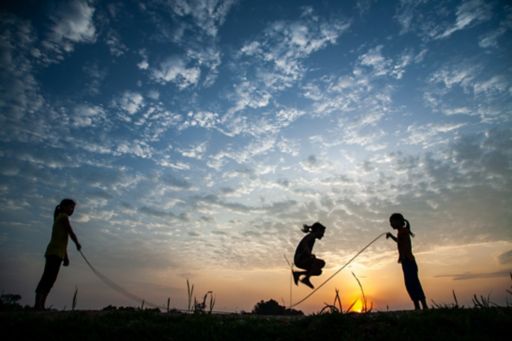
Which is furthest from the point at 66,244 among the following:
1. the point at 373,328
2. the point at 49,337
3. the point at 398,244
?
the point at 398,244

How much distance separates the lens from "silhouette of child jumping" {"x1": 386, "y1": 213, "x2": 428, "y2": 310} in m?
8.83

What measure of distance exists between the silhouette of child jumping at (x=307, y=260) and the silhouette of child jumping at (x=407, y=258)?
2450mm

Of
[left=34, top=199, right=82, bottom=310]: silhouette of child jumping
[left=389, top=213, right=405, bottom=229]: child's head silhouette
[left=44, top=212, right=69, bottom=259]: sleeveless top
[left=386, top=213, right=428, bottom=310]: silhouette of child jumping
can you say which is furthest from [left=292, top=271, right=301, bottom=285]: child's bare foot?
[left=44, top=212, right=69, bottom=259]: sleeveless top

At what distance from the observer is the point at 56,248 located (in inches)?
321

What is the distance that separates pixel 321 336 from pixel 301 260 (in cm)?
506

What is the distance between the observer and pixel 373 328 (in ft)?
18.7

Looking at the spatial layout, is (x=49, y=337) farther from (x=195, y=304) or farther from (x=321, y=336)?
(x=321, y=336)

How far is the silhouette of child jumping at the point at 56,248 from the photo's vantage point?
7.78 m

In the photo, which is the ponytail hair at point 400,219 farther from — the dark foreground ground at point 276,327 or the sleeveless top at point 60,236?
the sleeveless top at point 60,236

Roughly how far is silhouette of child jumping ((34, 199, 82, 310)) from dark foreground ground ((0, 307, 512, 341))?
1.82 m

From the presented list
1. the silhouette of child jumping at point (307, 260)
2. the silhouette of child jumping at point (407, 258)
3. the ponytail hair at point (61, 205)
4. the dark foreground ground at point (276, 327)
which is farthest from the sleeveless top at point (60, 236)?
the silhouette of child jumping at point (407, 258)

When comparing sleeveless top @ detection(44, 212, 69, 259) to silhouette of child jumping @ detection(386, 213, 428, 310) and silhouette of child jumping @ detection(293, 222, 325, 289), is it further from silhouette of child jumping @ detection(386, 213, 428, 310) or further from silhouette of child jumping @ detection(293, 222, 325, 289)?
silhouette of child jumping @ detection(386, 213, 428, 310)

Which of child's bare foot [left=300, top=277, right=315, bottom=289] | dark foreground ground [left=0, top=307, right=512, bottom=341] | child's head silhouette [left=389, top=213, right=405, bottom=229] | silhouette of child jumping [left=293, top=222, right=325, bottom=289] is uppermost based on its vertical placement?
child's head silhouette [left=389, top=213, right=405, bottom=229]

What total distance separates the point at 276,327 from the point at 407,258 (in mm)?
5313
